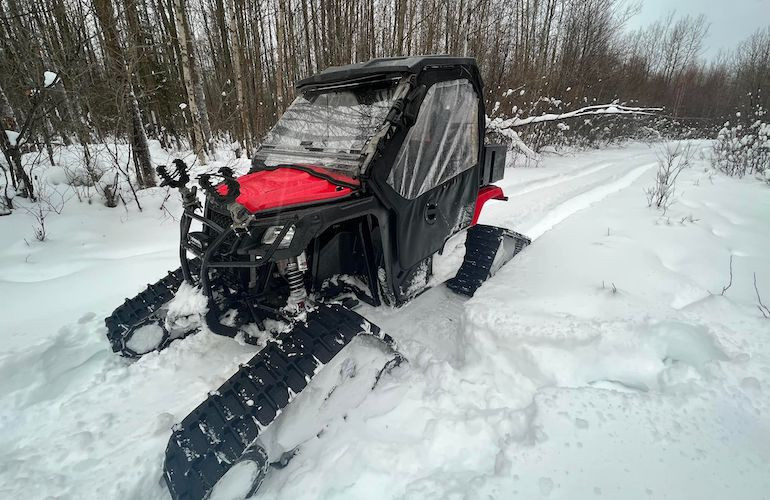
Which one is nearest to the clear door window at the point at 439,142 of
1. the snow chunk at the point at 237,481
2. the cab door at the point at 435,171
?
the cab door at the point at 435,171

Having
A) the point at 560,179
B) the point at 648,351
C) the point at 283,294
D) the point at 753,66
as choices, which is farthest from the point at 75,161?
the point at 753,66

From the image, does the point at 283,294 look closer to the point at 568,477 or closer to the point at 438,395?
the point at 438,395

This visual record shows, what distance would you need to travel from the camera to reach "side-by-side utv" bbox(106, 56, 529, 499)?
174cm

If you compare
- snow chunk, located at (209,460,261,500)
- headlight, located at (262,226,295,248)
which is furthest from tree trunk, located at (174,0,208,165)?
snow chunk, located at (209,460,261,500)

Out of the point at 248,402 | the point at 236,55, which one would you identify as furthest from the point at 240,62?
the point at 248,402

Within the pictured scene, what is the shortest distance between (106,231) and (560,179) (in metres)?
8.64

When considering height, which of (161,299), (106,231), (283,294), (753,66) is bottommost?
(106,231)

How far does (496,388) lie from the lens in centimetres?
215

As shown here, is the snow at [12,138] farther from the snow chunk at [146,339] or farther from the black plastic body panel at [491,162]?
the black plastic body panel at [491,162]

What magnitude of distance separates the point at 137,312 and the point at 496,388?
99.1 inches

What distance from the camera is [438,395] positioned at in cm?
213

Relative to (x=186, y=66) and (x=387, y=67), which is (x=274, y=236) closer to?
(x=387, y=67)

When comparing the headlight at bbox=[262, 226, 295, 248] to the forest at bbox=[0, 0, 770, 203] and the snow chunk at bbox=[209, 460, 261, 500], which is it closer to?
the snow chunk at bbox=[209, 460, 261, 500]

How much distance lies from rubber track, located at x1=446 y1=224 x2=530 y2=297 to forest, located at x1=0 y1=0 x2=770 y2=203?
221 inches
